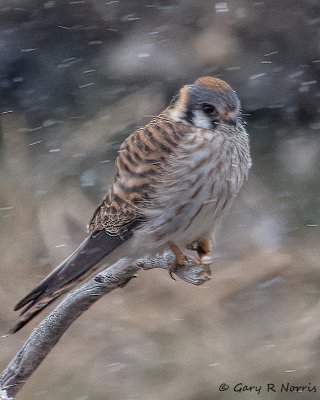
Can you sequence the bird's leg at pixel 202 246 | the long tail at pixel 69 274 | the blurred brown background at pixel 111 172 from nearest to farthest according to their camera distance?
the long tail at pixel 69 274, the bird's leg at pixel 202 246, the blurred brown background at pixel 111 172

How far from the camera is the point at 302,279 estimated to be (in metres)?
4.43

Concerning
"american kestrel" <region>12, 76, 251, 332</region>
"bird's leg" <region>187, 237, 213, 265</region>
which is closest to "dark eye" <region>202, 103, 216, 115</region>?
"american kestrel" <region>12, 76, 251, 332</region>

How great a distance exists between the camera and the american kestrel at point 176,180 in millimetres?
2521

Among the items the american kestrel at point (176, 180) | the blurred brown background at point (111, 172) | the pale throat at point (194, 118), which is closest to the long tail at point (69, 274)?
the american kestrel at point (176, 180)

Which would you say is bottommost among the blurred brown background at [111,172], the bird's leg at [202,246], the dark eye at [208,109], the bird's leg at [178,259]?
the blurred brown background at [111,172]

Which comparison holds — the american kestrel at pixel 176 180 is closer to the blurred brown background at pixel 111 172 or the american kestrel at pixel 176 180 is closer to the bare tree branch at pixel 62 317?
the bare tree branch at pixel 62 317

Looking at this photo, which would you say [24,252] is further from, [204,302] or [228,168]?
[228,168]

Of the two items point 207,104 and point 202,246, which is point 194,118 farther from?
point 202,246

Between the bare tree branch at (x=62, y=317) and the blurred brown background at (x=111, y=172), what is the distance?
1.70m

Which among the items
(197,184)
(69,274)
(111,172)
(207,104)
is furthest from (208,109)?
(111,172)

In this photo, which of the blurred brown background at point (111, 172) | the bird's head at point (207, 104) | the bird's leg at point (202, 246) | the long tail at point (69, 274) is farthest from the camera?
the blurred brown background at point (111, 172)

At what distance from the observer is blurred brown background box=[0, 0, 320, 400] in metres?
4.21

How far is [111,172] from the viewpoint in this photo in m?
4.47

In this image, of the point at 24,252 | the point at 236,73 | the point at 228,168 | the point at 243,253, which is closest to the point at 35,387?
the point at 24,252
